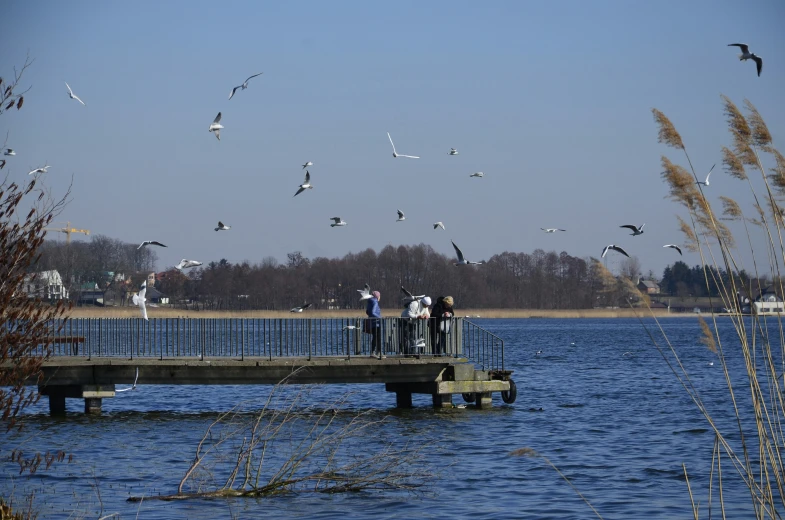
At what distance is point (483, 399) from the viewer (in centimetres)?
2572

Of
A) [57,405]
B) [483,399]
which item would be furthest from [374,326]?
[57,405]

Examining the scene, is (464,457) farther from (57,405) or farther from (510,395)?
(57,405)

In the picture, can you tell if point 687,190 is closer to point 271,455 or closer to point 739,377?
point 271,455

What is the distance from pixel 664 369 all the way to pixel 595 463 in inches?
1240

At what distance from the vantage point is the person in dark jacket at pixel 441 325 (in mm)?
24969

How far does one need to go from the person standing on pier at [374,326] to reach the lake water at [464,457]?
65.7 inches

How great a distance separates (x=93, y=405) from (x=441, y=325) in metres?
8.48

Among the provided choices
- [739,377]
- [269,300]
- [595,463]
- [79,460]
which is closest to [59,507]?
[79,460]

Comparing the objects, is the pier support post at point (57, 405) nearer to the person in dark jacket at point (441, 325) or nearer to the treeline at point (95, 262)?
the person in dark jacket at point (441, 325)

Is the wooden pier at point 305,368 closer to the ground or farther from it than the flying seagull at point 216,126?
closer to the ground

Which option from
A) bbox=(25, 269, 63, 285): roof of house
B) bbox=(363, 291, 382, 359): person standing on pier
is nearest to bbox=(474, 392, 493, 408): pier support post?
bbox=(363, 291, 382, 359): person standing on pier

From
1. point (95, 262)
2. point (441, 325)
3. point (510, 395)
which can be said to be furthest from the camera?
point (95, 262)

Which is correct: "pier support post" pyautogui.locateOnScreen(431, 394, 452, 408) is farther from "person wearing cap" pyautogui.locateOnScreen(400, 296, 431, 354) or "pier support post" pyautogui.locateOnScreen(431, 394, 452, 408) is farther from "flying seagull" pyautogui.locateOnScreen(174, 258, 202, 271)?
"flying seagull" pyautogui.locateOnScreen(174, 258, 202, 271)

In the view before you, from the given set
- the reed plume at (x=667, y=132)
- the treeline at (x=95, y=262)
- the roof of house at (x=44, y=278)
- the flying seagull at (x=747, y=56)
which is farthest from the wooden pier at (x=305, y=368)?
the treeline at (x=95, y=262)
